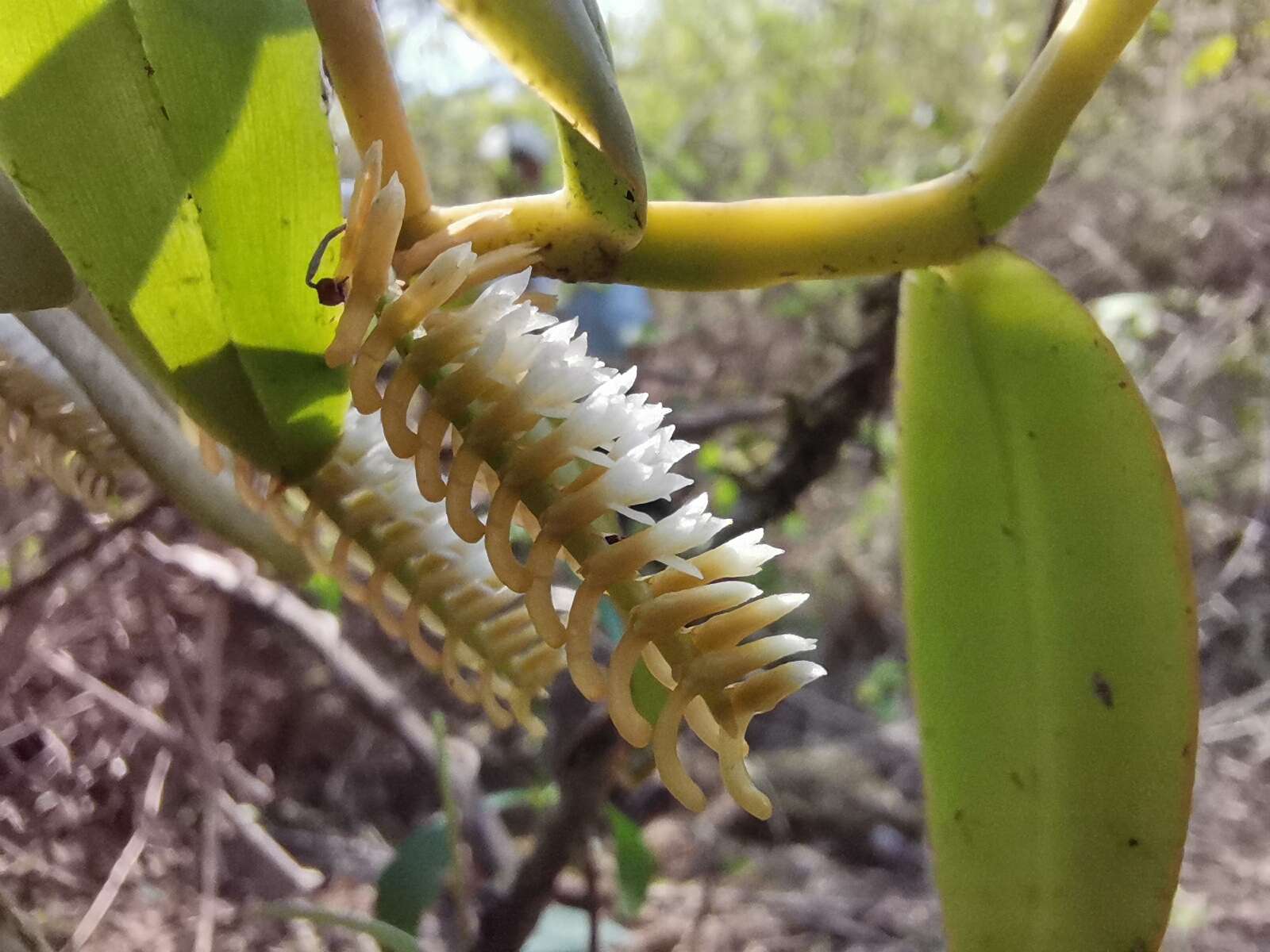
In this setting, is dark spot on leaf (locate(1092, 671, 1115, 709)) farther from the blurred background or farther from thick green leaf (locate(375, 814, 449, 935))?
thick green leaf (locate(375, 814, 449, 935))

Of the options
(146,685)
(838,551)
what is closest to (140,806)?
(146,685)

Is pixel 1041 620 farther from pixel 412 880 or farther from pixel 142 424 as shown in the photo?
pixel 412 880

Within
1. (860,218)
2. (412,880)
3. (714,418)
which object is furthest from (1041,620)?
(714,418)

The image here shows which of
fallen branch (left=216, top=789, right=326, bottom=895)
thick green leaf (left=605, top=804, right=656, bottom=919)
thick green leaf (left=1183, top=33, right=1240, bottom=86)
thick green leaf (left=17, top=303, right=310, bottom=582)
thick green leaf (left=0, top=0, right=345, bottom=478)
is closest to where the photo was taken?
thick green leaf (left=0, top=0, right=345, bottom=478)

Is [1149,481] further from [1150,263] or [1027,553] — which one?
[1150,263]

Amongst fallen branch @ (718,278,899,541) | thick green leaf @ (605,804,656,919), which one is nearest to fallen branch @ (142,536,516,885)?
thick green leaf @ (605,804,656,919)

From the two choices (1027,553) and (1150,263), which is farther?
(1150,263)
